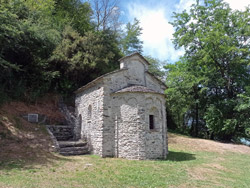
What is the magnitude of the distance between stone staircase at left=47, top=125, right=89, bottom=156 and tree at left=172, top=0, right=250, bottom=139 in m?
14.8

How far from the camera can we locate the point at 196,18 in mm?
23344

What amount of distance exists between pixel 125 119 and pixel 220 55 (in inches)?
585

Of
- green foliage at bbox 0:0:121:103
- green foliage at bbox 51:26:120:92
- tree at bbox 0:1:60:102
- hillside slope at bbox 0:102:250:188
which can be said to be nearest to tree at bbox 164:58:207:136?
green foliage at bbox 0:0:121:103

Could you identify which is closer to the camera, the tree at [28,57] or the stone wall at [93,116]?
the stone wall at [93,116]

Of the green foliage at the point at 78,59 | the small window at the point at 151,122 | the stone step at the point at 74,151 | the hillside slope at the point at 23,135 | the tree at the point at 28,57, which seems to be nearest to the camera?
the hillside slope at the point at 23,135

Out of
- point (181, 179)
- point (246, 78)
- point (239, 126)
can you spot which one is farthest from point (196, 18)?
point (181, 179)

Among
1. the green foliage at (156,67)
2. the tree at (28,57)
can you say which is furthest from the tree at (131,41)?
the tree at (28,57)

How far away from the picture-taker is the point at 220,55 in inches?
814

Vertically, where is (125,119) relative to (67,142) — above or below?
above

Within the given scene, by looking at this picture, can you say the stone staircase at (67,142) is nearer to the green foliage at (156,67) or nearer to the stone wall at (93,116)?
the stone wall at (93,116)

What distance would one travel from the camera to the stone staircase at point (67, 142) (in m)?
12.0

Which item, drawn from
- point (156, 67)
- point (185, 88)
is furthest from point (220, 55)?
point (156, 67)

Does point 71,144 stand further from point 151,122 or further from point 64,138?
point 151,122

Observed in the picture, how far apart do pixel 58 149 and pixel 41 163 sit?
248 cm
